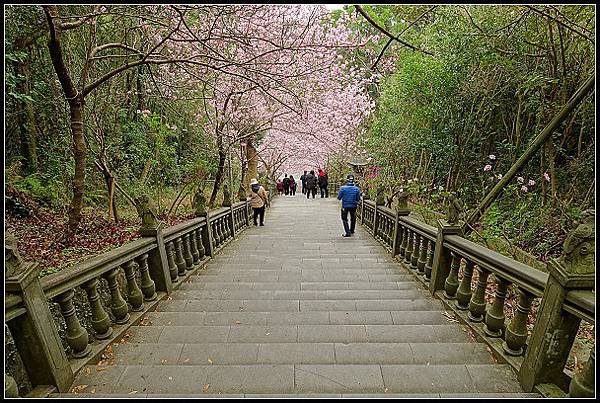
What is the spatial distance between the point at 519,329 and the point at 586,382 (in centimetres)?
73

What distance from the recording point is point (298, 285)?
15.9 ft

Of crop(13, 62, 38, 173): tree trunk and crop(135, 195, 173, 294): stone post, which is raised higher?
crop(13, 62, 38, 173): tree trunk

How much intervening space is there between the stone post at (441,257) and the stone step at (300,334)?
35.0 inches

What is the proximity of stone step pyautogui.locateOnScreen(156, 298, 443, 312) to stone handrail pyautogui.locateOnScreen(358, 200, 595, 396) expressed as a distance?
0.28m

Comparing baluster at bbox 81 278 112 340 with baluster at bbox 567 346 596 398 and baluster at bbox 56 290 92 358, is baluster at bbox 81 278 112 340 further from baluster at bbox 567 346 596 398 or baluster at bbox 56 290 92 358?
baluster at bbox 567 346 596 398

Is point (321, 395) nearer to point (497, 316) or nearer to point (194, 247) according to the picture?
point (497, 316)

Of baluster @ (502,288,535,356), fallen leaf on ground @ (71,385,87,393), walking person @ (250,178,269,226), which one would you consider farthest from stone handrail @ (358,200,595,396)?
walking person @ (250,178,269,226)

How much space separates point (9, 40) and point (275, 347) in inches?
326

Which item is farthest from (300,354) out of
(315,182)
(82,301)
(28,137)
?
(315,182)

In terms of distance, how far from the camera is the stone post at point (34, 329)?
2064 millimetres

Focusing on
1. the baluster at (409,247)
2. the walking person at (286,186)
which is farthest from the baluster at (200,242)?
the walking person at (286,186)

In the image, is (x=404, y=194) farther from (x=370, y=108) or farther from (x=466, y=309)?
(x=370, y=108)

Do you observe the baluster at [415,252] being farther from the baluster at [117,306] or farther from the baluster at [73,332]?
the baluster at [73,332]

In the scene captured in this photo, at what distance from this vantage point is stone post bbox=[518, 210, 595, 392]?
2018 mm
